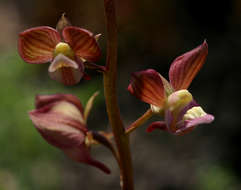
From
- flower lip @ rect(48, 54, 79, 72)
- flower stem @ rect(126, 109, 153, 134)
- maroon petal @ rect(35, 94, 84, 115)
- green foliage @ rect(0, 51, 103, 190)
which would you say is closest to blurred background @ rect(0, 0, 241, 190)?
green foliage @ rect(0, 51, 103, 190)

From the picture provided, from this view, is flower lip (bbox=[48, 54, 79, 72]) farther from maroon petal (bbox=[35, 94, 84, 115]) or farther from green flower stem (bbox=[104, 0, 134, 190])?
maroon petal (bbox=[35, 94, 84, 115])

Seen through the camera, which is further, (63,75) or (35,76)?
(35,76)

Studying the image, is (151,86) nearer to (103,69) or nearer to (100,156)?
(103,69)

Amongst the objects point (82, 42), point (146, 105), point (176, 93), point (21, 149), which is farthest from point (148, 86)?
point (146, 105)

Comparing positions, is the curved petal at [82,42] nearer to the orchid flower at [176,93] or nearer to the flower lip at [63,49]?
the flower lip at [63,49]

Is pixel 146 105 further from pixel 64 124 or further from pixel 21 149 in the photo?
pixel 64 124

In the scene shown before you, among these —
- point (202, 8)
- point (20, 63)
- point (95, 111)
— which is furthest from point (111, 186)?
point (202, 8)
